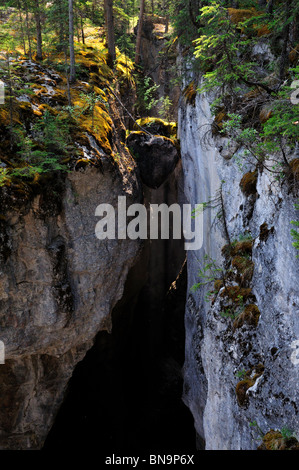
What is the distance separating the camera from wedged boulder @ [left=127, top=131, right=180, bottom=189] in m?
14.6

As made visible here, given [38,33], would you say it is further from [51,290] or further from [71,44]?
[51,290]

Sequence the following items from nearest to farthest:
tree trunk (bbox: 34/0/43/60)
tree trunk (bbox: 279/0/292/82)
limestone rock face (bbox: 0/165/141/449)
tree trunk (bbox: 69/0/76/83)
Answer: tree trunk (bbox: 279/0/292/82) → limestone rock face (bbox: 0/165/141/449) → tree trunk (bbox: 69/0/76/83) → tree trunk (bbox: 34/0/43/60)

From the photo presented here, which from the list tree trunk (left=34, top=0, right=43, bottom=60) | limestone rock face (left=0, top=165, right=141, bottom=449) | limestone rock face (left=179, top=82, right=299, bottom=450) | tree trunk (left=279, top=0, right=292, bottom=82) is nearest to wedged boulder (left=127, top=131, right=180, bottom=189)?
limestone rock face (left=0, top=165, right=141, bottom=449)

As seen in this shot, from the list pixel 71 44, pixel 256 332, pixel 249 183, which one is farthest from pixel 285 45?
pixel 71 44

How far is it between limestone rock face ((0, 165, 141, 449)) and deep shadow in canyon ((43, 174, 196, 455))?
2.02 m

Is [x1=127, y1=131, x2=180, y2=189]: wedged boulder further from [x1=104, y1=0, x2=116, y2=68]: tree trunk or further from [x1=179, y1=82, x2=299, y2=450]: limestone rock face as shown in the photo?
[x1=179, y1=82, x2=299, y2=450]: limestone rock face

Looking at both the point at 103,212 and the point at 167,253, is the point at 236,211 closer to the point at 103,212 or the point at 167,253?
the point at 103,212

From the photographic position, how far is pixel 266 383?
17.6 ft

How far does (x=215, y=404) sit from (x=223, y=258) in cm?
337

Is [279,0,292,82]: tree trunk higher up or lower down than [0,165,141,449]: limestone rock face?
higher up

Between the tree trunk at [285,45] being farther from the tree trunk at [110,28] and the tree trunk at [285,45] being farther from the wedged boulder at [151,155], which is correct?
the tree trunk at [110,28]

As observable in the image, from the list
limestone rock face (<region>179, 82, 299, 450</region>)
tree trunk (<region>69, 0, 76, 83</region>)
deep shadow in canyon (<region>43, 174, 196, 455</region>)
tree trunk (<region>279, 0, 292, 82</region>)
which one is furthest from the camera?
deep shadow in canyon (<region>43, 174, 196, 455</region>)

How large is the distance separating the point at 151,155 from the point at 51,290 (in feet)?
25.3

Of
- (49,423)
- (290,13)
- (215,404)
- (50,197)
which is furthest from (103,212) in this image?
(49,423)
